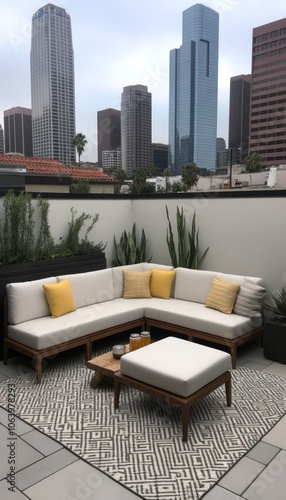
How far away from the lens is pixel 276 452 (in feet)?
8.00

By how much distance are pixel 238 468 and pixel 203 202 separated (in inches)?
150

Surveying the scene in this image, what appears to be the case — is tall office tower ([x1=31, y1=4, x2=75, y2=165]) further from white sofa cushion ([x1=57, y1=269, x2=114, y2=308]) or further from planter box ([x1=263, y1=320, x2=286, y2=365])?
planter box ([x1=263, y1=320, x2=286, y2=365])

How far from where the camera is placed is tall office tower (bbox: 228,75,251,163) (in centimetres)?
658

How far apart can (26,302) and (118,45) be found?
3.83 metres

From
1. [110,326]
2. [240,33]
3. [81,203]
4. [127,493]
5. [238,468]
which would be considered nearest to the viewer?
[127,493]

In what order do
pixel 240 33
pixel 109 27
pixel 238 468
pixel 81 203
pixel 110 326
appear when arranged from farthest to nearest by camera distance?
pixel 81 203 → pixel 240 33 → pixel 109 27 → pixel 110 326 → pixel 238 468

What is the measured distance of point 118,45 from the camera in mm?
5137

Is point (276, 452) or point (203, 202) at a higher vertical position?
point (203, 202)

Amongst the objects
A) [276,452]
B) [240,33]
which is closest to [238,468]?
[276,452]

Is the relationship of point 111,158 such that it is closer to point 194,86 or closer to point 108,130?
point 108,130

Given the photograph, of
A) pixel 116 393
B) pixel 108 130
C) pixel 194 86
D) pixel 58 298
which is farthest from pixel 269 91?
pixel 116 393

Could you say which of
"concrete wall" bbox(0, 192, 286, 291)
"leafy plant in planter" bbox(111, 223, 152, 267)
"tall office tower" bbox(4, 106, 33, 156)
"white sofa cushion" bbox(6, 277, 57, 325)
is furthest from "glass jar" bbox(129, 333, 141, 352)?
"tall office tower" bbox(4, 106, 33, 156)

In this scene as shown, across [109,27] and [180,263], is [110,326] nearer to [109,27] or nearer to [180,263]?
[180,263]

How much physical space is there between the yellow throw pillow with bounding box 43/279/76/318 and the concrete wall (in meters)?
1.37
